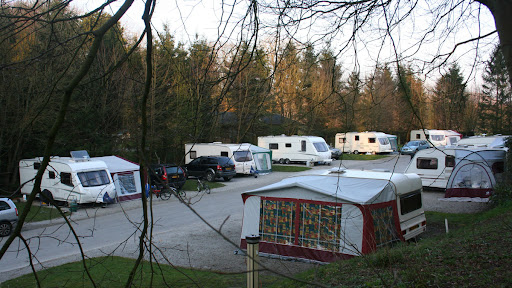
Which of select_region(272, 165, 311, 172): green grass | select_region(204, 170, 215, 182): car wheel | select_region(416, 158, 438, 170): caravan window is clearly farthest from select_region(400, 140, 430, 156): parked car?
select_region(204, 170, 215, 182): car wheel

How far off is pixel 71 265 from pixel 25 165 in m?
11.0

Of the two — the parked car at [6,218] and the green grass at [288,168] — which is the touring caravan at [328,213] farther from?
the green grass at [288,168]

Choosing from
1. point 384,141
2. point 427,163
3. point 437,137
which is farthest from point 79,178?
point 437,137

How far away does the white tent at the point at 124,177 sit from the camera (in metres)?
18.0

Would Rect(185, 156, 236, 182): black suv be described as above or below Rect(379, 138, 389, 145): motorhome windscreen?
below

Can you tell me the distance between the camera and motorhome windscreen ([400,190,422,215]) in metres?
9.67

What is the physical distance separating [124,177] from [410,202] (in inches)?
514

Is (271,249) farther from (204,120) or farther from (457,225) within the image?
(204,120)

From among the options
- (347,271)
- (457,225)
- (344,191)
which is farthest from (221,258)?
(457,225)

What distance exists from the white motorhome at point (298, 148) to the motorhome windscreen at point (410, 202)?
20.9 m

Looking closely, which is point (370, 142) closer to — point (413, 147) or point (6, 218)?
point (413, 147)

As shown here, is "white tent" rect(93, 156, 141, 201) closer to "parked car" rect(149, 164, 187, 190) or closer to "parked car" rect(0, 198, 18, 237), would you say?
"parked car" rect(149, 164, 187, 190)

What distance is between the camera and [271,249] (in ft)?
31.0

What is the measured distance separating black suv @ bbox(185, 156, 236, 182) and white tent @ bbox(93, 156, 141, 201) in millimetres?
5253
